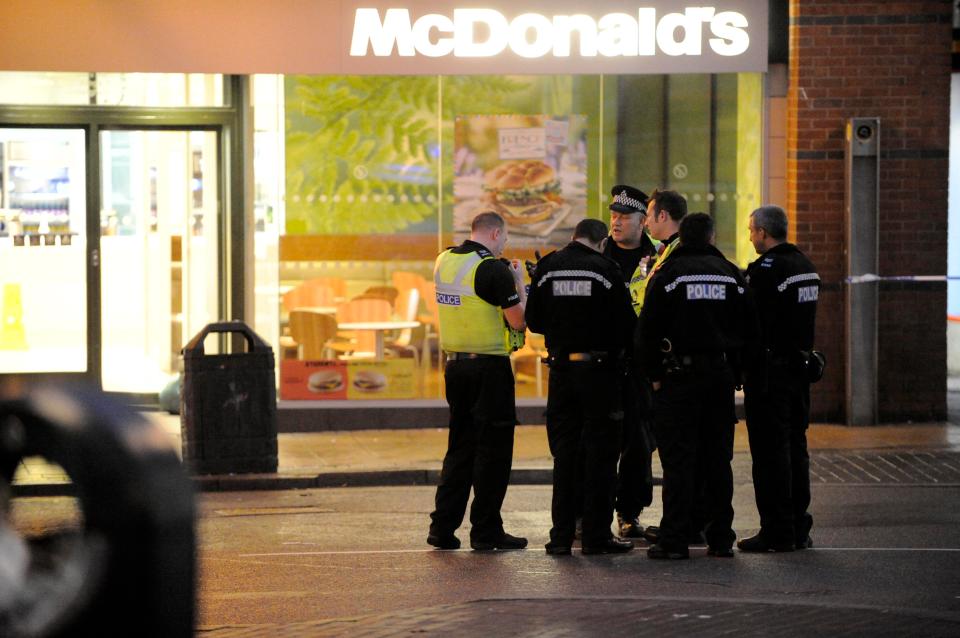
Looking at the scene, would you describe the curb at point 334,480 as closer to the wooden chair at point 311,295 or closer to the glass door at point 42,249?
the wooden chair at point 311,295

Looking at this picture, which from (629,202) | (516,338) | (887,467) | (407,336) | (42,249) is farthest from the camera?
(42,249)

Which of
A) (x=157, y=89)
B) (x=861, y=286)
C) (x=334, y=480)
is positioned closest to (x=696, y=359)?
(x=334, y=480)

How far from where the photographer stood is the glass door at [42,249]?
49.1 feet

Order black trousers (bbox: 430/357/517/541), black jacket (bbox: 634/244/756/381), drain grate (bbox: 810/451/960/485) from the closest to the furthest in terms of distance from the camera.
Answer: black jacket (bbox: 634/244/756/381), black trousers (bbox: 430/357/517/541), drain grate (bbox: 810/451/960/485)

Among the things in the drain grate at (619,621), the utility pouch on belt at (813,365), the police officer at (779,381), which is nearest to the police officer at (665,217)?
the police officer at (779,381)

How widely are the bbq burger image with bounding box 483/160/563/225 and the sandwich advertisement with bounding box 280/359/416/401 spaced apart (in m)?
1.78

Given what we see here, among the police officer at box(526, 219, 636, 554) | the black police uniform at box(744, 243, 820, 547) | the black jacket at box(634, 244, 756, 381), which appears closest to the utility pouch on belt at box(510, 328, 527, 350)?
the police officer at box(526, 219, 636, 554)

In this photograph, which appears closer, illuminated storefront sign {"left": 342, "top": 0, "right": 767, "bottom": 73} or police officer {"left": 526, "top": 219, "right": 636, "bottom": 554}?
police officer {"left": 526, "top": 219, "right": 636, "bottom": 554}

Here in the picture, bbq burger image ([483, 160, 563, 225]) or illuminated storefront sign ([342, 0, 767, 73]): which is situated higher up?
illuminated storefront sign ([342, 0, 767, 73])

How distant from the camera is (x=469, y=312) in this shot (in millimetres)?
9000

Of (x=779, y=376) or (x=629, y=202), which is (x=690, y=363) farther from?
(x=629, y=202)

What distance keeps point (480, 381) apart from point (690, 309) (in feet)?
4.34

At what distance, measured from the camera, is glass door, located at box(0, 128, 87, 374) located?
589 inches

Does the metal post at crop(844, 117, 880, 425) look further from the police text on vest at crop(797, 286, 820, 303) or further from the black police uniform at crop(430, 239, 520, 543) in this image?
the black police uniform at crop(430, 239, 520, 543)
